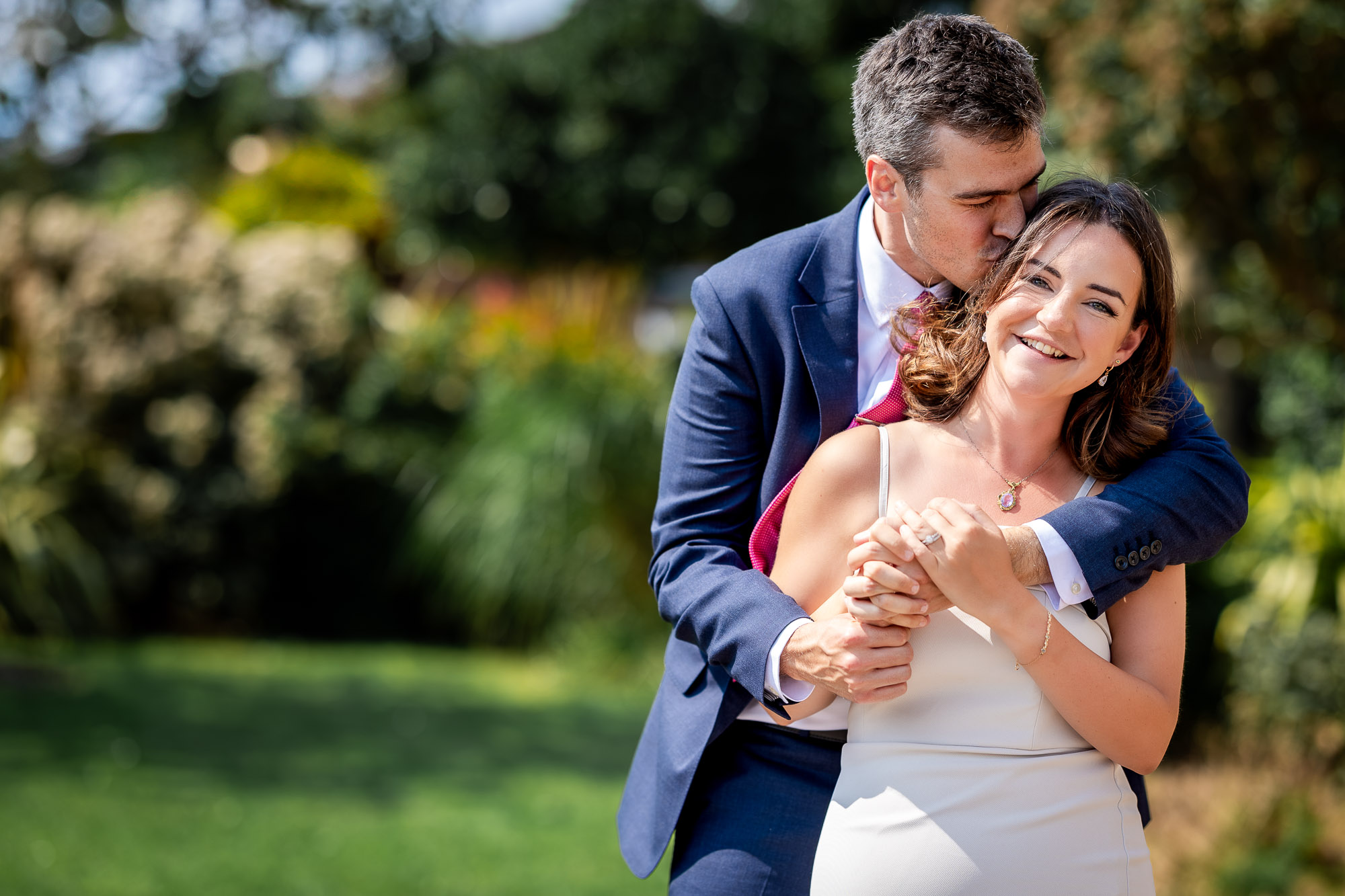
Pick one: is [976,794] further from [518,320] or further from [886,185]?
[518,320]

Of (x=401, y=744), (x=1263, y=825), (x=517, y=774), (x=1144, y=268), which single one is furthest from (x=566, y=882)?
(x=1144, y=268)

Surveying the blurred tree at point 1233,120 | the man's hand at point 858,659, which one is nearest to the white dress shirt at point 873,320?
the man's hand at point 858,659

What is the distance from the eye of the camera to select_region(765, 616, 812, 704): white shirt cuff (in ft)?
7.14

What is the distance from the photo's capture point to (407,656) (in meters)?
10.0

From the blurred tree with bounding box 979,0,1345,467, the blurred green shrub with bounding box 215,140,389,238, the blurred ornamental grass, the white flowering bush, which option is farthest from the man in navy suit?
the blurred green shrub with bounding box 215,140,389,238

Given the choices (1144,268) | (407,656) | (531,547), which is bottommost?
(407,656)

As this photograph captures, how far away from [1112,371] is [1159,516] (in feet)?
0.95

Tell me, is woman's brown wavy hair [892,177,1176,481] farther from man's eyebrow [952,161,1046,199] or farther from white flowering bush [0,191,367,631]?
white flowering bush [0,191,367,631]

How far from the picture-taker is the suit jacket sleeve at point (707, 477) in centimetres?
235

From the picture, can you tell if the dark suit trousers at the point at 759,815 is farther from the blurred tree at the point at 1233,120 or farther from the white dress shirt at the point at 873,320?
the blurred tree at the point at 1233,120

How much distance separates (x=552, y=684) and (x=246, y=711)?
2.30 metres

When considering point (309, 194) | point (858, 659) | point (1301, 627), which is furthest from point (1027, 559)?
point (309, 194)

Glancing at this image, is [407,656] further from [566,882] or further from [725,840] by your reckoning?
[725,840]

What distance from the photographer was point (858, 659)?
205cm
